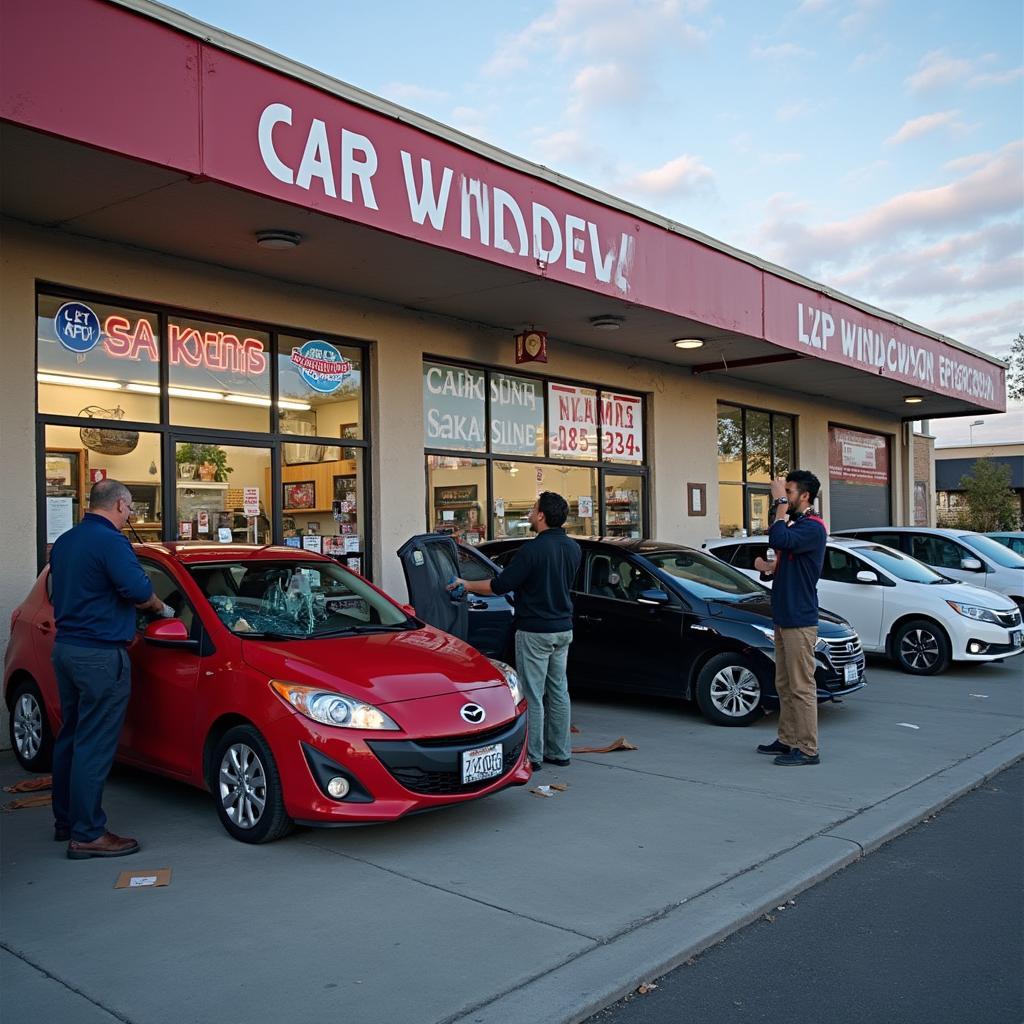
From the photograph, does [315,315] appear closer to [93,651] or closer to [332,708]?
[93,651]

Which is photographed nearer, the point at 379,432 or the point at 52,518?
the point at 52,518

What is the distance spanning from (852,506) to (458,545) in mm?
13451

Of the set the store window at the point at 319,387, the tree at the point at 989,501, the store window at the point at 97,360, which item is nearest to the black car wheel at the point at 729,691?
the store window at the point at 319,387

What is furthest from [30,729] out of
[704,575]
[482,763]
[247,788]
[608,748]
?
[704,575]

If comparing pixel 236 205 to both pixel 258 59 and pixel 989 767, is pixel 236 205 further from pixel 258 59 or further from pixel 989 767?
pixel 989 767

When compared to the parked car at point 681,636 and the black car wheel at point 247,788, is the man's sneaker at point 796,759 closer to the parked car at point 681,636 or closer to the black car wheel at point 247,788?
the parked car at point 681,636

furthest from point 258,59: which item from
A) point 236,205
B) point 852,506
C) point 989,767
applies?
point 852,506

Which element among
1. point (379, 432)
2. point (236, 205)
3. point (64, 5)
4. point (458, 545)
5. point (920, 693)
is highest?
point (64, 5)

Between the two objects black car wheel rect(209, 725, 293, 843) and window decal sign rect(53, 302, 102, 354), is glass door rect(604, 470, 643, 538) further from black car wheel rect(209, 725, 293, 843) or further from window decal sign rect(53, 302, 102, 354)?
black car wheel rect(209, 725, 293, 843)

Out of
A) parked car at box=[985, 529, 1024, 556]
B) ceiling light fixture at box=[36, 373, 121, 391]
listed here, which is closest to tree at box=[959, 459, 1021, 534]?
parked car at box=[985, 529, 1024, 556]

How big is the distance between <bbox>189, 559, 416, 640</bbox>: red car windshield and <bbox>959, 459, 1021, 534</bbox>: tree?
30460mm

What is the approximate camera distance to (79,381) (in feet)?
28.9

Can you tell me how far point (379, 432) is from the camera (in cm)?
1114

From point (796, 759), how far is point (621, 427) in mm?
7978
